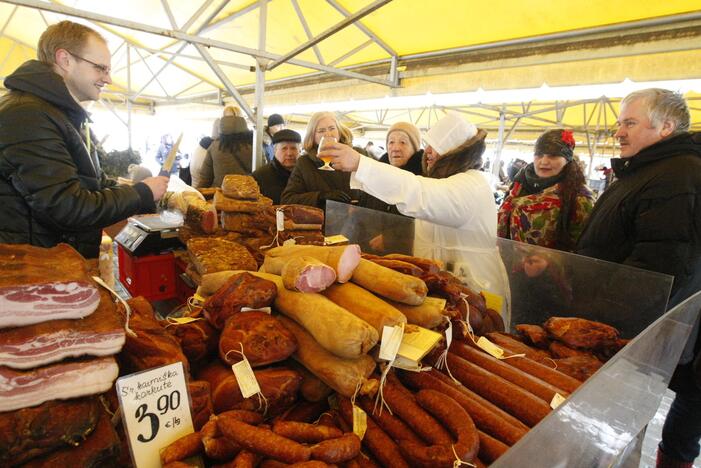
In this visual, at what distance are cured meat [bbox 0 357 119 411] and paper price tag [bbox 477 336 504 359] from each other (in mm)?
1235

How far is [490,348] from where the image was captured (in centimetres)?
148

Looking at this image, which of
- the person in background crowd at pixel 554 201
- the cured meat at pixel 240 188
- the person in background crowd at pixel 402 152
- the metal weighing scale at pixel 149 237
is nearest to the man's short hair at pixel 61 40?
the cured meat at pixel 240 188

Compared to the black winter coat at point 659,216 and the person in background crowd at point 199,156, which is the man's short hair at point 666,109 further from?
the person in background crowd at point 199,156

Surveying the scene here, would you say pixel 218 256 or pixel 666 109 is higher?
pixel 666 109

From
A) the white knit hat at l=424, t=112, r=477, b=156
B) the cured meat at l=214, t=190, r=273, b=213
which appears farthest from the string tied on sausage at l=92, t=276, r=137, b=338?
the white knit hat at l=424, t=112, r=477, b=156

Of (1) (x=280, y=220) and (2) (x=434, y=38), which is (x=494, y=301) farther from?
(2) (x=434, y=38)

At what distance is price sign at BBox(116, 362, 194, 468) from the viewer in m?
0.92

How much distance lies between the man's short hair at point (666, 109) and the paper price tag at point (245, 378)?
258cm

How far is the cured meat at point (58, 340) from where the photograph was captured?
33.1 inches

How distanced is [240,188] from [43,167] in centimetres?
102

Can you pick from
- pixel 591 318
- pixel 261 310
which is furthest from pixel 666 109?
pixel 261 310

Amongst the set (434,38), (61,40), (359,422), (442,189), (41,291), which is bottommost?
(359,422)

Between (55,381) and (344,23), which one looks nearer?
(55,381)

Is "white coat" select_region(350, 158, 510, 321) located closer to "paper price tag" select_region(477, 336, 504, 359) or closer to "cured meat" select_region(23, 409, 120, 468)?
"paper price tag" select_region(477, 336, 504, 359)
